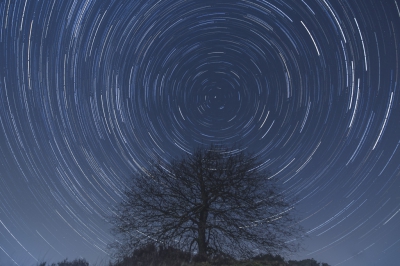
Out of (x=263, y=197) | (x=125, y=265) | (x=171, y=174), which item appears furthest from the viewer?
(x=171, y=174)

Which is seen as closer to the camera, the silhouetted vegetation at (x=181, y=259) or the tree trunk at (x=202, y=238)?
the silhouetted vegetation at (x=181, y=259)

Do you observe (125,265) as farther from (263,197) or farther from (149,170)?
(263,197)

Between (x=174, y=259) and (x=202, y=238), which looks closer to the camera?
(x=174, y=259)

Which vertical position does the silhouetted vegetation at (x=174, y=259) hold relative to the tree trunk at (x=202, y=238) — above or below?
below

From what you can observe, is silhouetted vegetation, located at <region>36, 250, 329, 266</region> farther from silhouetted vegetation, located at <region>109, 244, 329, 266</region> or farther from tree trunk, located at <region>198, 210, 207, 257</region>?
tree trunk, located at <region>198, 210, 207, 257</region>

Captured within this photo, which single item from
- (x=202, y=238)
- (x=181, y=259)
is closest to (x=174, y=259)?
(x=181, y=259)

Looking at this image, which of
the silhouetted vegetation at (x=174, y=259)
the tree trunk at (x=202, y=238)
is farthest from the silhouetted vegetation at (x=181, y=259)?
the tree trunk at (x=202, y=238)

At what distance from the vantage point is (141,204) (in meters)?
17.1

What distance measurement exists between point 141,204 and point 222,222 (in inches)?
162

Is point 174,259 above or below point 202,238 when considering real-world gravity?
below

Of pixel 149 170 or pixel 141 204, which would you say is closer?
pixel 141 204

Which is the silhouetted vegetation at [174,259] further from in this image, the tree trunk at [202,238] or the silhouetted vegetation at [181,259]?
the tree trunk at [202,238]

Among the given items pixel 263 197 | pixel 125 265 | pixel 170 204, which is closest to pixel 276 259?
pixel 263 197

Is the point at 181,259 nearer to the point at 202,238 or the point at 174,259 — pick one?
the point at 174,259
